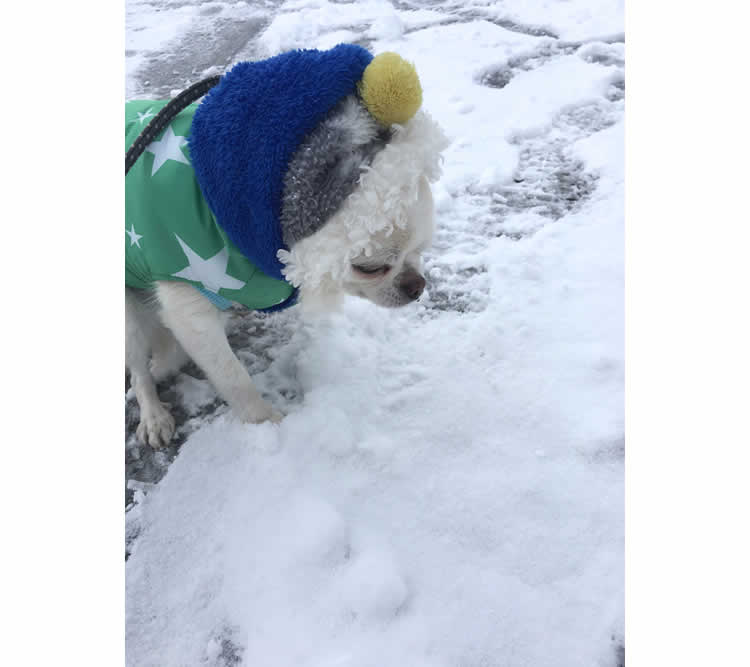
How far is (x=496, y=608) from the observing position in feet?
4.39

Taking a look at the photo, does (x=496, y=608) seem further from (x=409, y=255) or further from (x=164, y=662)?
(x=409, y=255)

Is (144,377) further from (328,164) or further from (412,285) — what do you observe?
(328,164)

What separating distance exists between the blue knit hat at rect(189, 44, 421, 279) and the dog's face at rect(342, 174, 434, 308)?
0.20 meters

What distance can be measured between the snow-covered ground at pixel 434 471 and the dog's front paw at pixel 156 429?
44 mm

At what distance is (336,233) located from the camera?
48.6 inches

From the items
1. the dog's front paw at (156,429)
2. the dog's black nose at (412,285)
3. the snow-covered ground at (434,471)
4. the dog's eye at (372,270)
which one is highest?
the dog's eye at (372,270)

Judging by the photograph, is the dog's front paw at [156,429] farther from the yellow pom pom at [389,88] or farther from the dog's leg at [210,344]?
the yellow pom pom at [389,88]

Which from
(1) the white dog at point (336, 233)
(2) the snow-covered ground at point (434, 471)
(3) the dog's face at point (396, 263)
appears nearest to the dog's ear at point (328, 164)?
(1) the white dog at point (336, 233)

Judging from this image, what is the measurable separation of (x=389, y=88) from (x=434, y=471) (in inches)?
43.6

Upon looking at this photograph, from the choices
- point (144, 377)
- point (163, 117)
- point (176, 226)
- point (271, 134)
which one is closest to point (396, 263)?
point (271, 134)

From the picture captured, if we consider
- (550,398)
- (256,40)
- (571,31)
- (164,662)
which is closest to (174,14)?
(256,40)

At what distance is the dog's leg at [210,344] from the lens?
1.55 metres

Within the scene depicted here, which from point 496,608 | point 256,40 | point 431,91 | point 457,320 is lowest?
point 496,608

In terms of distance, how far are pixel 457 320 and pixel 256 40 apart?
3.34 metres
